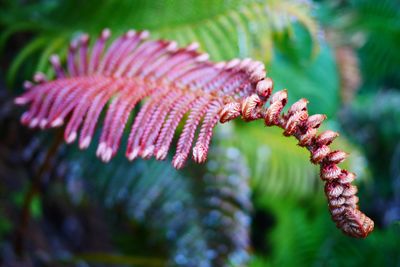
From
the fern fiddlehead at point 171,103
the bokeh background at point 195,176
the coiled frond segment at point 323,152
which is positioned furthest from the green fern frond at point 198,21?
the coiled frond segment at point 323,152

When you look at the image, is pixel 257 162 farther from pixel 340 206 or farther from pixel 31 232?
pixel 340 206

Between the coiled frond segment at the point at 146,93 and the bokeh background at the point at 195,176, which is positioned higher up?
the bokeh background at the point at 195,176

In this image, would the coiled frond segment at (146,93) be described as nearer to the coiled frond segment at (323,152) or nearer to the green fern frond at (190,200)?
the coiled frond segment at (323,152)

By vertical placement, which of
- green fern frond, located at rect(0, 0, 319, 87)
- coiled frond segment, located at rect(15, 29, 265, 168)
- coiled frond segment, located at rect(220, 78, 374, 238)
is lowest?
coiled frond segment, located at rect(220, 78, 374, 238)

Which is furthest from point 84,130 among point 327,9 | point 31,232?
point 327,9

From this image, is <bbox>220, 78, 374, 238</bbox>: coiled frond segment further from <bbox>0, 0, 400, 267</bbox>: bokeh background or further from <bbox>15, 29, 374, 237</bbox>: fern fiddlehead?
<bbox>0, 0, 400, 267</bbox>: bokeh background

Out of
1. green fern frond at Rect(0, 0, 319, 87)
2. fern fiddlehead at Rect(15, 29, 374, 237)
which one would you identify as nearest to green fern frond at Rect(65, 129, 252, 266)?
green fern frond at Rect(0, 0, 319, 87)

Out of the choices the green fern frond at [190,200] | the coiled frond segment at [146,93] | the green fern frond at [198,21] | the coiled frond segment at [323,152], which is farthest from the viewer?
the green fern frond at [190,200]

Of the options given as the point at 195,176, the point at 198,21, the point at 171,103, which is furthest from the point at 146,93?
the point at 195,176
